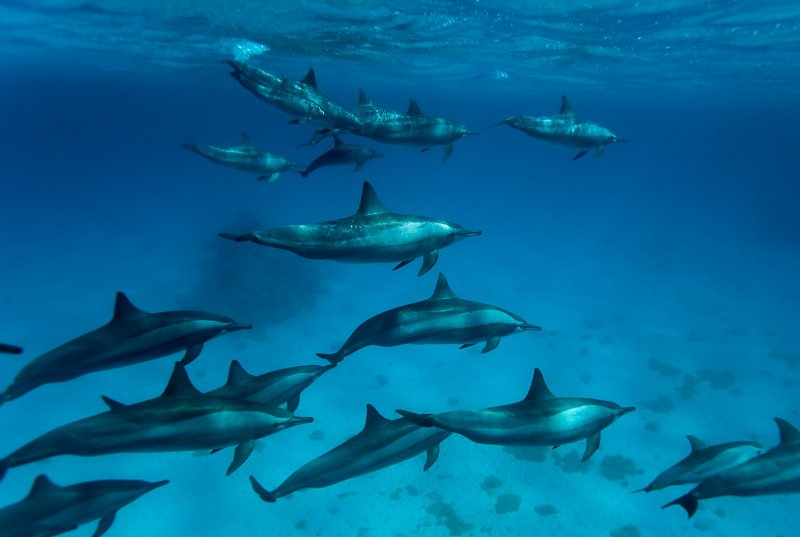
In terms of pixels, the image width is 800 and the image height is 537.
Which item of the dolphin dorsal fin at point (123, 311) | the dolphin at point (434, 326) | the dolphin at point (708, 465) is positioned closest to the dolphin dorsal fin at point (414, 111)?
the dolphin at point (434, 326)

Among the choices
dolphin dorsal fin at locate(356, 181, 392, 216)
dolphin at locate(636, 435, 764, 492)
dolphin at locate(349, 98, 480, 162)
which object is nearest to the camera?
dolphin dorsal fin at locate(356, 181, 392, 216)

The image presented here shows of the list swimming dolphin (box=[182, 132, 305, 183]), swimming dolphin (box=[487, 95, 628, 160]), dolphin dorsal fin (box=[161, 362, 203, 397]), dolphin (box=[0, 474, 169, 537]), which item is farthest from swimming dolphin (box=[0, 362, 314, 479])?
swimming dolphin (box=[487, 95, 628, 160])

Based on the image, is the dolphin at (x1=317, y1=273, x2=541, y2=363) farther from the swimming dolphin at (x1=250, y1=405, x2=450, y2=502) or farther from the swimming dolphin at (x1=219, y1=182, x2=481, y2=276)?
the swimming dolphin at (x1=250, y1=405, x2=450, y2=502)

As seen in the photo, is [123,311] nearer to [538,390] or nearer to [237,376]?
[237,376]

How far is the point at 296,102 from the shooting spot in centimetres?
572

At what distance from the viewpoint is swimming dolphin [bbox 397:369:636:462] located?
366cm

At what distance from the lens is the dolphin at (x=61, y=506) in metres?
4.16

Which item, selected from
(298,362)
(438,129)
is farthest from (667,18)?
(298,362)

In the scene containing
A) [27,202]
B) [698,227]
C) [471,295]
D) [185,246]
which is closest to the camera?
[471,295]

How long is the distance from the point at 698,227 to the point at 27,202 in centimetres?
10628

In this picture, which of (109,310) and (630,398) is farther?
(109,310)

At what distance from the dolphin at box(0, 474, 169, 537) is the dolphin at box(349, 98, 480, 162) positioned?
447 centimetres

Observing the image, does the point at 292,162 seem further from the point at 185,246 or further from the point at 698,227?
the point at 698,227

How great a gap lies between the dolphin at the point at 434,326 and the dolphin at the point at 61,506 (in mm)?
2496
